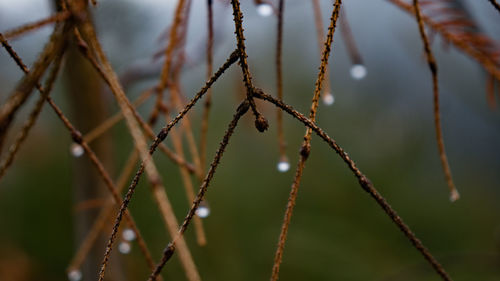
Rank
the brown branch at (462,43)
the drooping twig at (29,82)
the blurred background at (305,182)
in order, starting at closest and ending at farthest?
the drooping twig at (29,82)
the brown branch at (462,43)
the blurred background at (305,182)

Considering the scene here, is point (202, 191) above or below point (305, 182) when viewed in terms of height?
below

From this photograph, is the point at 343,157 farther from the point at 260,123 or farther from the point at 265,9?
the point at 265,9

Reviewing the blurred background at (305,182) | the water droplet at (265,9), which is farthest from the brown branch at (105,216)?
the blurred background at (305,182)

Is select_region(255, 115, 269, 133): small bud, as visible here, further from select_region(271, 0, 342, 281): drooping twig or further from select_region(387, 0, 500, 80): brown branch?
select_region(387, 0, 500, 80): brown branch

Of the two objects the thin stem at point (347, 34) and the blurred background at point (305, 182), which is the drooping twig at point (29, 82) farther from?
the blurred background at point (305, 182)

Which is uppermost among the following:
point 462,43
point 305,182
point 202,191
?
point 305,182

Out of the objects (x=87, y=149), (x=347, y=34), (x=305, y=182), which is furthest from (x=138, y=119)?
(x=305, y=182)

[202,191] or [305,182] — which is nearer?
[202,191]

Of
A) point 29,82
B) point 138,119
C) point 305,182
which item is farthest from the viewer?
point 305,182
